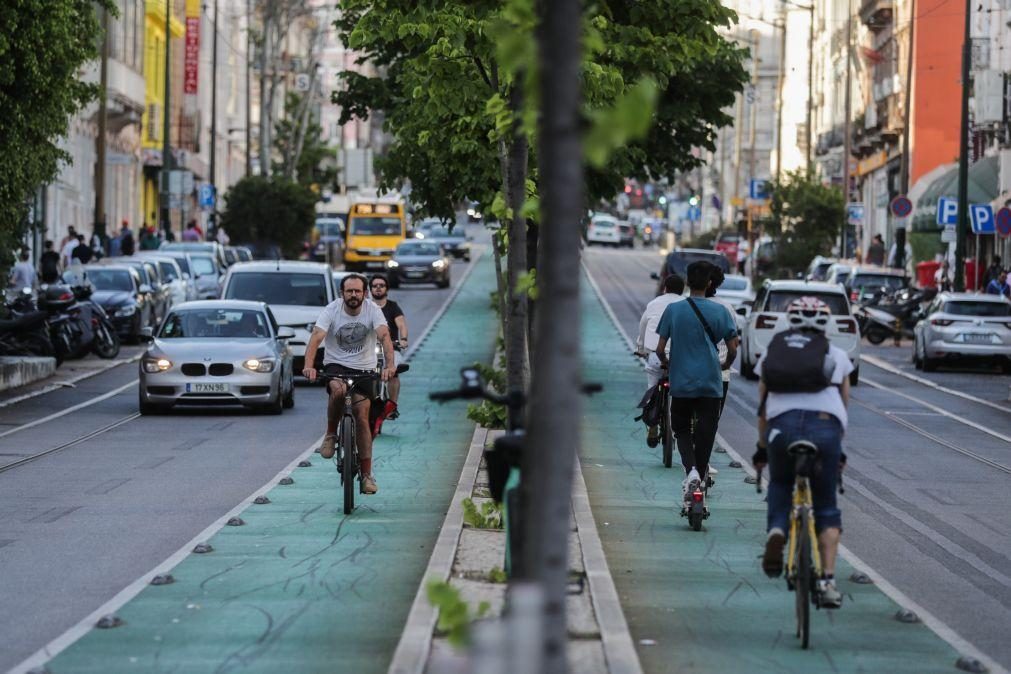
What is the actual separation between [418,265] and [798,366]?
55.4 m

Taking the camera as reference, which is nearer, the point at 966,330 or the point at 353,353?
the point at 353,353

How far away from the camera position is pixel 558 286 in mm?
5727

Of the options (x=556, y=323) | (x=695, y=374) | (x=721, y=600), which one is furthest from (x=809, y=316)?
(x=556, y=323)

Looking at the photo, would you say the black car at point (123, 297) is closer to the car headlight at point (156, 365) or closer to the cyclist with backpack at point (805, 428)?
the car headlight at point (156, 365)

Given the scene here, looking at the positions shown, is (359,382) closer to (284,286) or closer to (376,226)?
(284,286)

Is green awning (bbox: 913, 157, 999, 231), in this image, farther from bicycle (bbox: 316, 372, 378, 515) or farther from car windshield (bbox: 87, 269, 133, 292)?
bicycle (bbox: 316, 372, 378, 515)

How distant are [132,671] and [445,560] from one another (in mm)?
2842

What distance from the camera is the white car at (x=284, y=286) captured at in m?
32.1

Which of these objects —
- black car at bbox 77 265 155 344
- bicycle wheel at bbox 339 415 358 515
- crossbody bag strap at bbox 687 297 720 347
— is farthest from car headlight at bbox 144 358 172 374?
black car at bbox 77 265 155 344

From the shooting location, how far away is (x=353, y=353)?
50.9 feet

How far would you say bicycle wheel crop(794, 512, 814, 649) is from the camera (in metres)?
9.67

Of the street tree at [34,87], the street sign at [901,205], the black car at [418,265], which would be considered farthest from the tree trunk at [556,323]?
the black car at [418,265]

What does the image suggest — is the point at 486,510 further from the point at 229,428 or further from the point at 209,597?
the point at 229,428

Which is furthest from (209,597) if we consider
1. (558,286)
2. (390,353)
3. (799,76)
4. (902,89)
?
(799,76)
